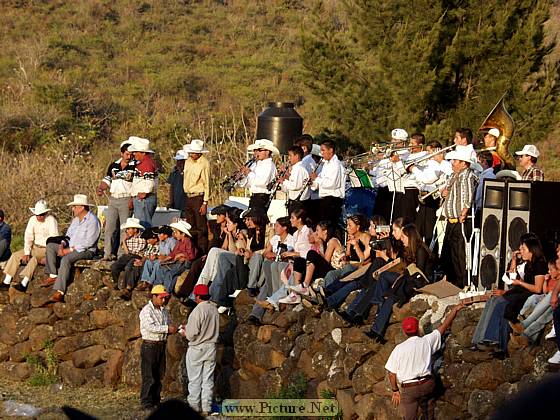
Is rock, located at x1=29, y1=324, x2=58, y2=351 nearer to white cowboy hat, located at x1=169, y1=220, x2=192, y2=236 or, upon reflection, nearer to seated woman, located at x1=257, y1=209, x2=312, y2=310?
white cowboy hat, located at x1=169, y1=220, x2=192, y2=236

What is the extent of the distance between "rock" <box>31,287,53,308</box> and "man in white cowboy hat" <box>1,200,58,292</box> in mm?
254

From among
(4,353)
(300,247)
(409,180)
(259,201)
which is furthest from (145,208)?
(409,180)

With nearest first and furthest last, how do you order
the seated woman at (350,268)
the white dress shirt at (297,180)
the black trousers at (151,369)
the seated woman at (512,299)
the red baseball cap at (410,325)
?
1. the seated woman at (512,299)
2. the red baseball cap at (410,325)
3. the seated woman at (350,268)
4. the white dress shirt at (297,180)
5. the black trousers at (151,369)

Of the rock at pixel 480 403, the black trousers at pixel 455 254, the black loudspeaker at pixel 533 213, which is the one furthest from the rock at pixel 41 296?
the black loudspeaker at pixel 533 213

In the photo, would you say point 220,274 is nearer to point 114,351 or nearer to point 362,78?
point 114,351

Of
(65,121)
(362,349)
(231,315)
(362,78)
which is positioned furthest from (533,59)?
(65,121)

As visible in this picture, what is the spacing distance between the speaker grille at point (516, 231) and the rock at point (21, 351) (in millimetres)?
9450

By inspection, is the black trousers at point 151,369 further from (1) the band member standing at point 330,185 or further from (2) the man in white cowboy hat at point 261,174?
(1) the band member standing at point 330,185

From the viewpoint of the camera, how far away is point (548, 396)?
105 cm

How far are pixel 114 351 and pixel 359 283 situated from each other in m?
5.60

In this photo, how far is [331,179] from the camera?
13.4 meters

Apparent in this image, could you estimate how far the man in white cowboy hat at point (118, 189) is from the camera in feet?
52.1

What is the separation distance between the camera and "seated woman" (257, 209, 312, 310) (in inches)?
509

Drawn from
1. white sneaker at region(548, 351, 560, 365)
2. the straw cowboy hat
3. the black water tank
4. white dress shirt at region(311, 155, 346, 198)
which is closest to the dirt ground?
white dress shirt at region(311, 155, 346, 198)
